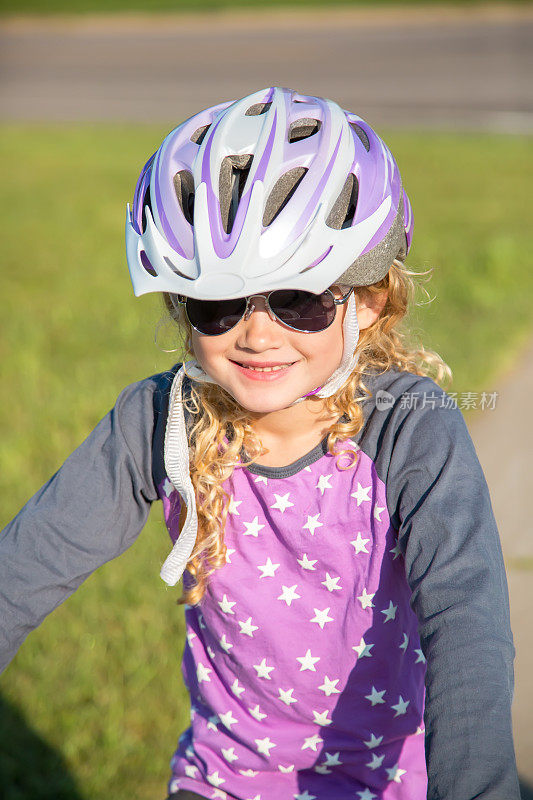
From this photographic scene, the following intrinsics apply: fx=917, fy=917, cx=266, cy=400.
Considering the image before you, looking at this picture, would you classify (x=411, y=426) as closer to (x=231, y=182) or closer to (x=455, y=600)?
(x=455, y=600)

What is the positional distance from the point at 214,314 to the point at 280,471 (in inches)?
15.1

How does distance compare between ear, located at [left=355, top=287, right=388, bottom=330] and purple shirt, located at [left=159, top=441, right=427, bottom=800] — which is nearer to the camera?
purple shirt, located at [left=159, top=441, right=427, bottom=800]

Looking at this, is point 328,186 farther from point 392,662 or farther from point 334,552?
point 392,662

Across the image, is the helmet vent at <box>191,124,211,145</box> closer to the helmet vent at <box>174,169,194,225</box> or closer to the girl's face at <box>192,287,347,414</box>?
the helmet vent at <box>174,169,194,225</box>

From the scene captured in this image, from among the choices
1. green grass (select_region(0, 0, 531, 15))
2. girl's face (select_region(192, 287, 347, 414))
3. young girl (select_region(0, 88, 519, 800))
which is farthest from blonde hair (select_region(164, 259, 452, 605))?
green grass (select_region(0, 0, 531, 15))

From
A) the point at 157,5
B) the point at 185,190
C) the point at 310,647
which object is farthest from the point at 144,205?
the point at 157,5

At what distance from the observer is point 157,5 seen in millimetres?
29359

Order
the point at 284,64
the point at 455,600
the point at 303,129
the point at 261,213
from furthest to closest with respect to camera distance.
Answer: the point at 284,64 → the point at 303,129 → the point at 261,213 → the point at 455,600

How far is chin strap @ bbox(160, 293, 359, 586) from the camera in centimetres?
200

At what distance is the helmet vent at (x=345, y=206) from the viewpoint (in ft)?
6.45

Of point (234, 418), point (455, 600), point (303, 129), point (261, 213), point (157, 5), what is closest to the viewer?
point (455, 600)

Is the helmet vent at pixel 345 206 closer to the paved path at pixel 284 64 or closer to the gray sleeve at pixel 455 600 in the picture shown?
the gray sleeve at pixel 455 600

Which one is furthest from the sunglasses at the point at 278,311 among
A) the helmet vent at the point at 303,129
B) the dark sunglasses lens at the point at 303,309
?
the helmet vent at the point at 303,129

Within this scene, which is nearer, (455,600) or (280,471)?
(455,600)
